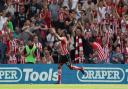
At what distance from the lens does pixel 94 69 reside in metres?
28.4

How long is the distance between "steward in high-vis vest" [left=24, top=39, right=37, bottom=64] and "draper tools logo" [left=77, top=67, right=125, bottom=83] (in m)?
2.23

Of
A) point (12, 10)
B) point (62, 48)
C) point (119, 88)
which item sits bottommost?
point (119, 88)

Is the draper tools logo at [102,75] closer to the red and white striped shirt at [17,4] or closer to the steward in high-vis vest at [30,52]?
the steward in high-vis vest at [30,52]

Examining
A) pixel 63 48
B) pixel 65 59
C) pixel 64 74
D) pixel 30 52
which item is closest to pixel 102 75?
pixel 64 74

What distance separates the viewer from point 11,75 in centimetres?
2811

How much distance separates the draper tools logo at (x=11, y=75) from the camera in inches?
1104

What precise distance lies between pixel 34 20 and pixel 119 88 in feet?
24.7

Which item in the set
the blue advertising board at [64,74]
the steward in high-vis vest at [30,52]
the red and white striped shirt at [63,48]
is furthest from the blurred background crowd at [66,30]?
the red and white striped shirt at [63,48]

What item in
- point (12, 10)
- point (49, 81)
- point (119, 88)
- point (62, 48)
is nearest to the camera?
point (119, 88)

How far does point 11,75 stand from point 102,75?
13.8ft

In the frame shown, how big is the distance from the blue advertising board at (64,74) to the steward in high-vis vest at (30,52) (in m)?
0.27

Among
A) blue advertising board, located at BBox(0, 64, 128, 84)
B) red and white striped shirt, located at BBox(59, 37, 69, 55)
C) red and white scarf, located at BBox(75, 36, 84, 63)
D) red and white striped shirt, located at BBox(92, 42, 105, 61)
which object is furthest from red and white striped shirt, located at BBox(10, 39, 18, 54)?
red and white striped shirt, located at BBox(92, 42, 105, 61)

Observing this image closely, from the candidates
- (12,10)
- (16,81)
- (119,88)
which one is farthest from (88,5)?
(119,88)

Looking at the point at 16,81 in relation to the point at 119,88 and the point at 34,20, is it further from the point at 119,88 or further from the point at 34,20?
the point at 119,88
